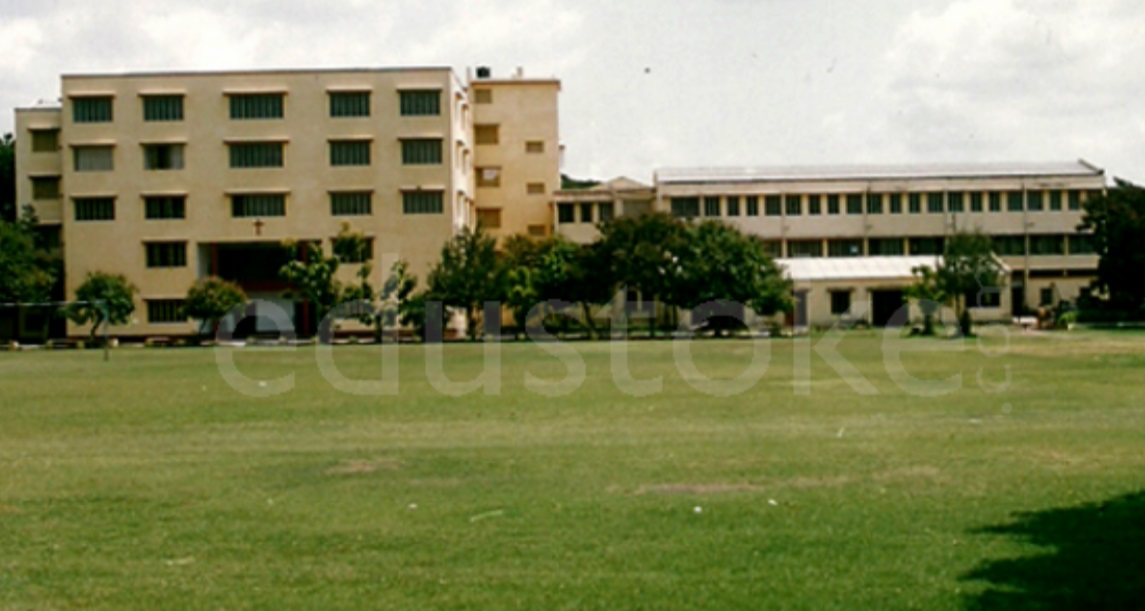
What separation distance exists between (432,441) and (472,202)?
67511 mm

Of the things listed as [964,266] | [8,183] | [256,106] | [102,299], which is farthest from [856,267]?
[8,183]

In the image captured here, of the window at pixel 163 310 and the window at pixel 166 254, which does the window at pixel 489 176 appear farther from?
the window at pixel 163 310

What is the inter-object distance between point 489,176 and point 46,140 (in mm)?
26023

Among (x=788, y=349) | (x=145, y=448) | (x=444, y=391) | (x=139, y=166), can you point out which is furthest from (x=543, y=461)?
(x=139, y=166)

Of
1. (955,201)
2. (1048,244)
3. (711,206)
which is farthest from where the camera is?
(711,206)

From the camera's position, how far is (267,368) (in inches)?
1633

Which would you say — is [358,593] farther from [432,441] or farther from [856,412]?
[856,412]

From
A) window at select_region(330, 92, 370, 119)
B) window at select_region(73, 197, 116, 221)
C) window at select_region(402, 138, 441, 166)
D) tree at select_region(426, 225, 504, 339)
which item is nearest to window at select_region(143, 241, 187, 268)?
window at select_region(73, 197, 116, 221)

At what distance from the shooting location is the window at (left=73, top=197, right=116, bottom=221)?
76750 mm

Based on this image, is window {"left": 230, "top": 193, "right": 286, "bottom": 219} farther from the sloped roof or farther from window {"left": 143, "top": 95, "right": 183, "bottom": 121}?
the sloped roof

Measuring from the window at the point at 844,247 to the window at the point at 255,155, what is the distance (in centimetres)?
3373

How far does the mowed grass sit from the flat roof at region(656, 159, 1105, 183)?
62.0 metres

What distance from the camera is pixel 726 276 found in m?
68.9

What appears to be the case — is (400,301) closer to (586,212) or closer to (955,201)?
(586,212)
